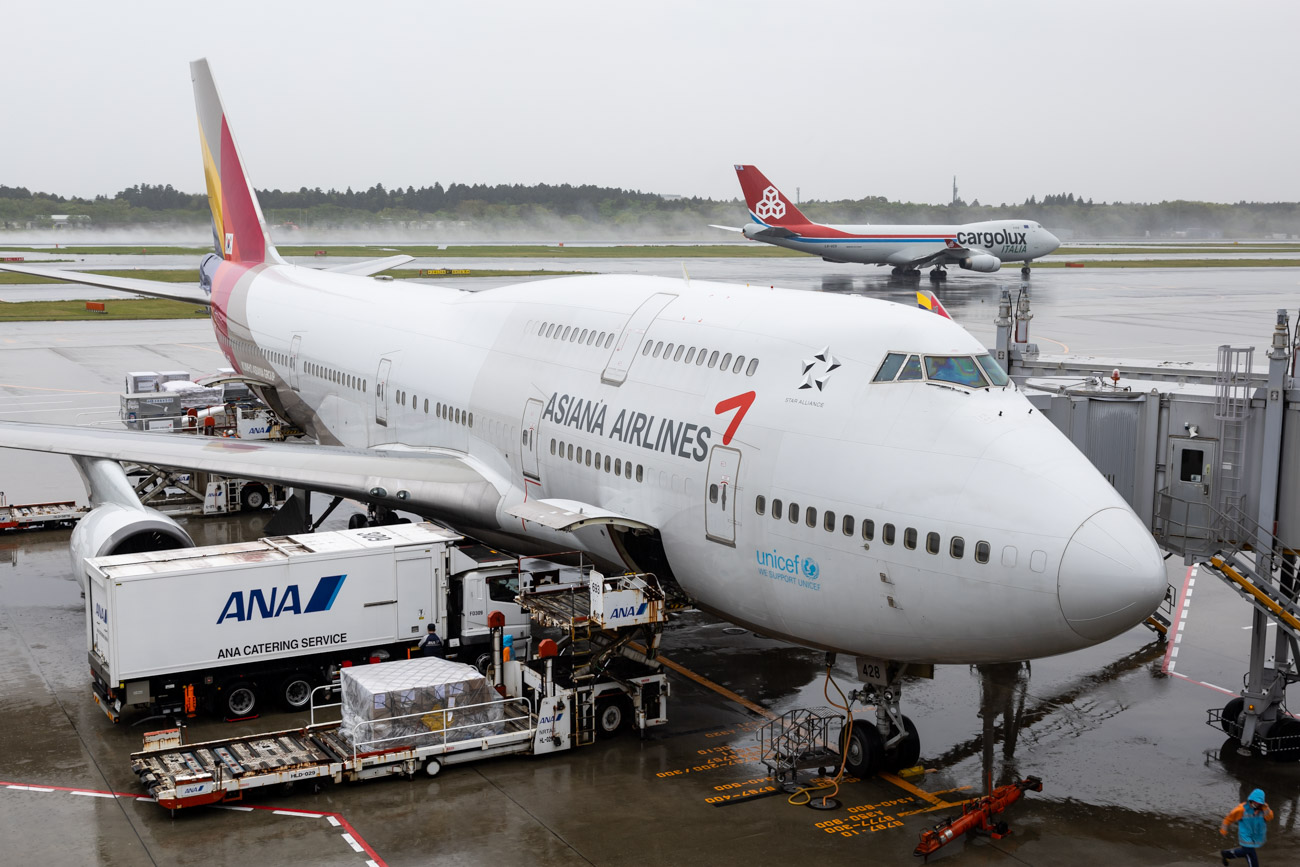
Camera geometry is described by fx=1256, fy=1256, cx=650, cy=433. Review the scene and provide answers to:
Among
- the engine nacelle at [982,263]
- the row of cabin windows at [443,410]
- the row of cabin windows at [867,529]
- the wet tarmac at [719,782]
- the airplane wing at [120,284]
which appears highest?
the engine nacelle at [982,263]

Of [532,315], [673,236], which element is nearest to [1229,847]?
[532,315]

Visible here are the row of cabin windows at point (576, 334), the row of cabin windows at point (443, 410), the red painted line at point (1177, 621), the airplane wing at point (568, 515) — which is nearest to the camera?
the airplane wing at point (568, 515)

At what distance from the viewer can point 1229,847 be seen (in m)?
14.4

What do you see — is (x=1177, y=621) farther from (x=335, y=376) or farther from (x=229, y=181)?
(x=229, y=181)

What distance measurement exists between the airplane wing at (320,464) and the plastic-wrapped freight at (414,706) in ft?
13.7

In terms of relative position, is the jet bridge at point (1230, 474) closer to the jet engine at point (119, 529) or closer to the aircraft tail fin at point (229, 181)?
the jet engine at point (119, 529)

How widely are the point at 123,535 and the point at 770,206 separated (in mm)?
75084

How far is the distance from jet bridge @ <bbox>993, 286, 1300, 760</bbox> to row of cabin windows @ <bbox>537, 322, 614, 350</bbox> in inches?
252

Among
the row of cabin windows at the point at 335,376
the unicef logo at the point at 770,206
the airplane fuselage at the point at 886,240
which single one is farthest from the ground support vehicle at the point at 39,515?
the airplane fuselage at the point at 886,240

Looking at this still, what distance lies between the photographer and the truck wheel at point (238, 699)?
58.8ft

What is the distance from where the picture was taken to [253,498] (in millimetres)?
32188

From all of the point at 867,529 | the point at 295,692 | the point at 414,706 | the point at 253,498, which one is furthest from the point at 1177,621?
the point at 253,498

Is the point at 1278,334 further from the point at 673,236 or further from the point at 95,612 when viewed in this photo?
the point at 673,236

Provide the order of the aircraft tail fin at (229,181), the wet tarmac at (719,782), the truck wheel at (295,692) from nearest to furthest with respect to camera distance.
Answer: the wet tarmac at (719,782) → the truck wheel at (295,692) → the aircraft tail fin at (229,181)
